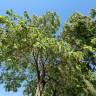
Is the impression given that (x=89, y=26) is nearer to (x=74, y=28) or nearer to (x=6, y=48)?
(x=74, y=28)

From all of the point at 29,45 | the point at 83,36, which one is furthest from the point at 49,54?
the point at 83,36

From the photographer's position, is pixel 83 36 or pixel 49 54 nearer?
pixel 49 54

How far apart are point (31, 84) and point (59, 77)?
531cm

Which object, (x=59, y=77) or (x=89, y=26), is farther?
(x=89, y=26)

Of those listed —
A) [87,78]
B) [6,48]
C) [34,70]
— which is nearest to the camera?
[6,48]

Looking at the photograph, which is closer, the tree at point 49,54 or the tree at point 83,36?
the tree at point 49,54

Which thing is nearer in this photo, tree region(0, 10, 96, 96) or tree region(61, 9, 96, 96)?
tree region(0, 10, 96, 96)

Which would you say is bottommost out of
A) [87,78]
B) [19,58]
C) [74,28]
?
[87,78]

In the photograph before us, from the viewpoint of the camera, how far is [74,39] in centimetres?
3491

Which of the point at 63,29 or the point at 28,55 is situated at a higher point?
the point at 63,29

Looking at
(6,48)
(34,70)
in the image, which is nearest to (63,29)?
(34,70)

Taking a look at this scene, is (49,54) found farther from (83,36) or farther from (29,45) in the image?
(83,36)

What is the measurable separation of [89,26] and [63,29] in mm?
2546

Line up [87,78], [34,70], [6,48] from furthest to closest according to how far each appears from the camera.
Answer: [34,70] < [87,78] < [6,48]
